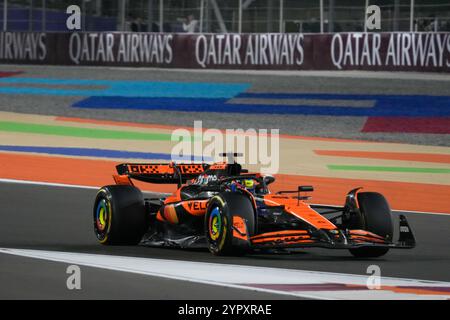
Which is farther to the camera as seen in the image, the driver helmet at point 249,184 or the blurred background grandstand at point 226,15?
the blurred background grandstand at point 226,15

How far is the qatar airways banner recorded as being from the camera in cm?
2948

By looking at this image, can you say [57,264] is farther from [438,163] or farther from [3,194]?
[438,163]

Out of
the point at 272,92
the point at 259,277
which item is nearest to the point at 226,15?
the point at 272,92

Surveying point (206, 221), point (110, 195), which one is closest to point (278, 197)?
point (206, 221)

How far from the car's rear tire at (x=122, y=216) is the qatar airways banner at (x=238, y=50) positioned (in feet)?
59.0

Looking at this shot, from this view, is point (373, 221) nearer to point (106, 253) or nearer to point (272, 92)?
point (106, 253)

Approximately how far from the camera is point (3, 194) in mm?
16250

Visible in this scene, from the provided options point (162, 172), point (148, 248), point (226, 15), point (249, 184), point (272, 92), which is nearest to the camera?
point (249, 184)

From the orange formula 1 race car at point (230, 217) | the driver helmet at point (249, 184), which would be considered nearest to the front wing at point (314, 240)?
the orange formula 1 race car at point (230, 217)

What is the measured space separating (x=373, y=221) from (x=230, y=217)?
1.49 m

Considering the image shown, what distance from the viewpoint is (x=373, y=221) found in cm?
1127

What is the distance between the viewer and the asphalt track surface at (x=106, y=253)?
28.9 feet

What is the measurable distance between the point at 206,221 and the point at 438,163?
1030cm

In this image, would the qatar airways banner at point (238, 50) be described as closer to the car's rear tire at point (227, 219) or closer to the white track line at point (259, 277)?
the car's rear tire at point (227, 219)
